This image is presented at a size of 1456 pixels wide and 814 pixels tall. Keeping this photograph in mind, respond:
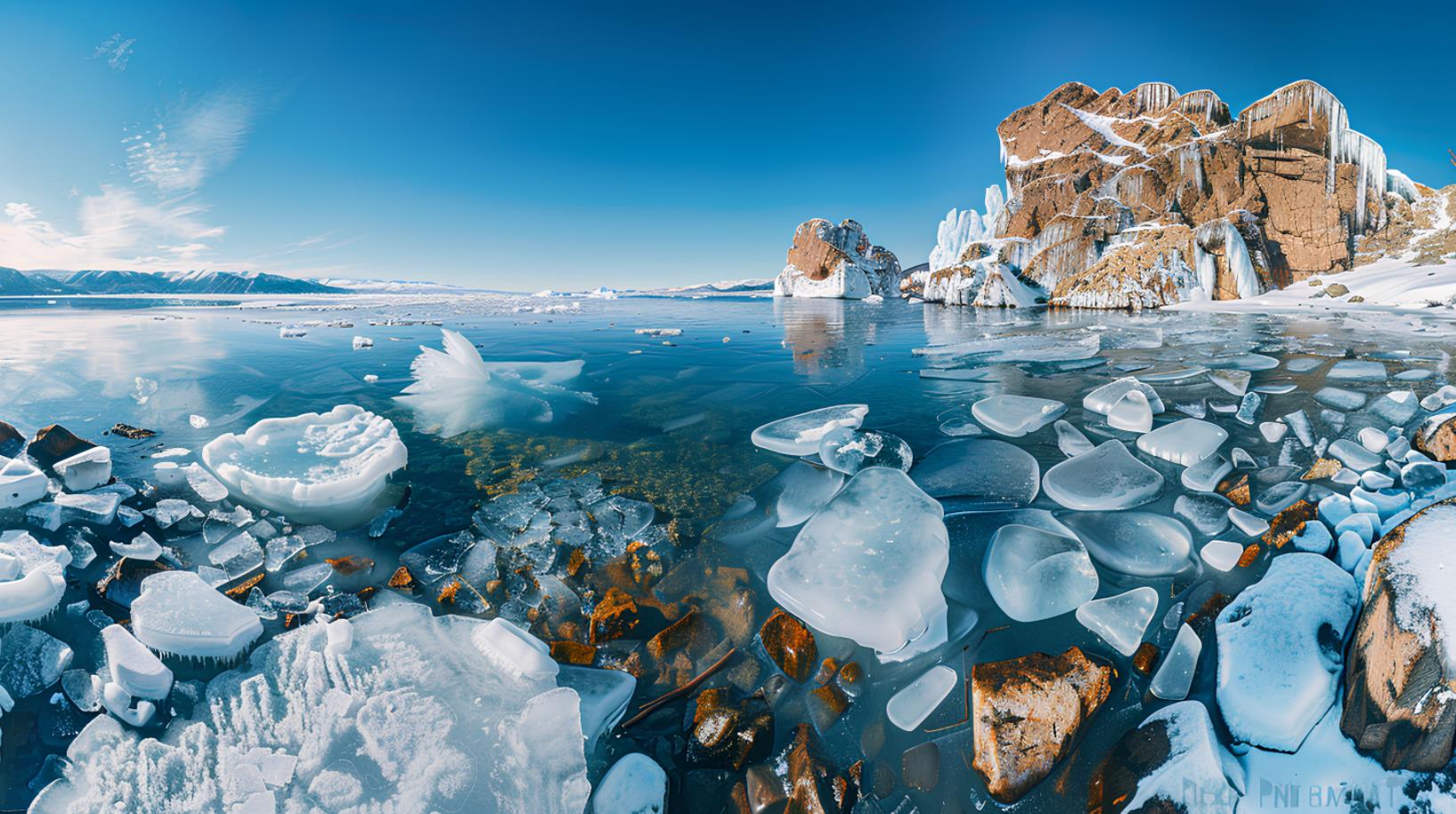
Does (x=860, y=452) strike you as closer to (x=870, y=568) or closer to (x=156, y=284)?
(x=870, y=568)

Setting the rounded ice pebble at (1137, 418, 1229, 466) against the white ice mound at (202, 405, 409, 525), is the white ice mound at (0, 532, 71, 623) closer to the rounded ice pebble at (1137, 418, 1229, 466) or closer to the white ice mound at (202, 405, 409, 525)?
the white ice mound at (202, 405, 409, 525)

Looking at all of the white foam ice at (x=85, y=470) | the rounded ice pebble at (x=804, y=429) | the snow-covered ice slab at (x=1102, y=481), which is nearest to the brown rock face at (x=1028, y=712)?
the snow-covered ice slab at (x=1102, y=481)

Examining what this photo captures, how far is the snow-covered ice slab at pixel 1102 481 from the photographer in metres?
3.61

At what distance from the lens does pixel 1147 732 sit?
6.70ft

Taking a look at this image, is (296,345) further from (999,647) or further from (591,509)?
(999,647)

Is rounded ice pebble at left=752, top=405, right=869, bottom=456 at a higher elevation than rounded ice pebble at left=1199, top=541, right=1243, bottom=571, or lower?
higher

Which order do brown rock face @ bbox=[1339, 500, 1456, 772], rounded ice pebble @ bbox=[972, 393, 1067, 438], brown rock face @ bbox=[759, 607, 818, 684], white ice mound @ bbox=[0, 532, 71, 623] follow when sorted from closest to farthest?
1. brown rock face @ bbox=[1339, 500, 1456, 772]
2. white ice mound @ bbox=[0, 532, 71, 623]
3. brown rock face @ bbox=[759, 607, 818, 684]
4. rounded ice pebble @ bbox=[972, 393, 1067, 438]

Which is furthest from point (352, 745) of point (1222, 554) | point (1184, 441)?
point (1184, 441)

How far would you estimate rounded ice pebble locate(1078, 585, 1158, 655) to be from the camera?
2.44 meters

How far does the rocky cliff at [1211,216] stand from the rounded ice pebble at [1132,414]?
30188mm

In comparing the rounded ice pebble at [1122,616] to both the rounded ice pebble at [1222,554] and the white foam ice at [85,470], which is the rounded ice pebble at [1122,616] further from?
the white foam ice at [85,470]

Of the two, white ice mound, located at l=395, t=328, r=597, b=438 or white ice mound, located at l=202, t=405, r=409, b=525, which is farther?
white ice mound, located at l=395, t=328, r=597, b=438

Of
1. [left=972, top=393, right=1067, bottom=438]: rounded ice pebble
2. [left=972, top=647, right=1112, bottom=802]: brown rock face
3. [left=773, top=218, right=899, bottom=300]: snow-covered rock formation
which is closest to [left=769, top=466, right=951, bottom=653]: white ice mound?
[left=972, top=647, right=1112, bottom=802]: brown rock face

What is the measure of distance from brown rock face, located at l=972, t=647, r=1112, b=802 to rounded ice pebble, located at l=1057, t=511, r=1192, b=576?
3.32ft
